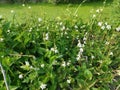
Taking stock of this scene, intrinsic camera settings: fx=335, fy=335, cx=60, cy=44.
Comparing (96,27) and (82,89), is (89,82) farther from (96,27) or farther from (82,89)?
(96,27)

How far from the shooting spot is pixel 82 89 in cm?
206

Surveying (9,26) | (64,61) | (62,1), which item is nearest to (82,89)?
(64,61)

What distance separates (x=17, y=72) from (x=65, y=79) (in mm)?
303

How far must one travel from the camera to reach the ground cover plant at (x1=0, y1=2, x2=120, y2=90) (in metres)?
2.03

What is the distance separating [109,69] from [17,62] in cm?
61

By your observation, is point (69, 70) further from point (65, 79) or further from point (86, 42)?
point (86, 42)

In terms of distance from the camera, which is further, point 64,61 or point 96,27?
point 96,27

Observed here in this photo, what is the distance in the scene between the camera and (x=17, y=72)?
81.8 inches

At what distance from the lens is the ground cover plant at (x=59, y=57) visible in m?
2.03

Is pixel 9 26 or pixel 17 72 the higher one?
pixel 9 26

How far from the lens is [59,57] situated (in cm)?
216

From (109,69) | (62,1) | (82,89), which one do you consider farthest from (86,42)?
(62,1)

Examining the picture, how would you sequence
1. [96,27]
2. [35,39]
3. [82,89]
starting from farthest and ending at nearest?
[96,27], [35,39], [82,89]

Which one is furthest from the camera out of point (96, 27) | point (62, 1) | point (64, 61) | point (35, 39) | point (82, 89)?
point (62, 1)
